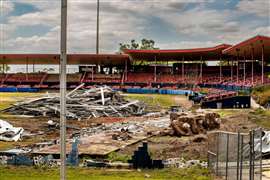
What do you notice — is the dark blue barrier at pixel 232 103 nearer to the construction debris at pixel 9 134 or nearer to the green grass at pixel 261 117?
the green grass at pixel 261 117

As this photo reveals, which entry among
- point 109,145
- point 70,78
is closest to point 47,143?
point 109,145

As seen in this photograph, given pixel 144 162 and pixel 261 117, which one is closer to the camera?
pixel 144 162

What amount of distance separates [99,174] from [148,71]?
7972cm

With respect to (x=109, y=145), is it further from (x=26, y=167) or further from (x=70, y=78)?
(x=70, y=78)

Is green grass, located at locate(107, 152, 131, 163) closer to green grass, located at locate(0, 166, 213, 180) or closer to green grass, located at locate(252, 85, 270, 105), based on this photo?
green grass, located at locate(0, 166, 213, 180)

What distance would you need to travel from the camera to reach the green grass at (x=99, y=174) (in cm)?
1727

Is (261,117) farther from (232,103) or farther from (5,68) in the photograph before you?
(5,68)

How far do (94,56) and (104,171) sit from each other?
6642cm

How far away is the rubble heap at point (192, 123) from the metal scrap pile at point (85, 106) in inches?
542

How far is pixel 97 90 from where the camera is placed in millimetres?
48469

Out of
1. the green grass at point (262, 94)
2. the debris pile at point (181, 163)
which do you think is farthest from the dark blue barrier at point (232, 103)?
the debris pile at point (181, 163)

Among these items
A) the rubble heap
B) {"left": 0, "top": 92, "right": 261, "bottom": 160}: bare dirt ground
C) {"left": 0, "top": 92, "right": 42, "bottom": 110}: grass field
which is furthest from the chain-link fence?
{"left": 0, "top": 92, "right": 42, "bottom": 110}: grass field

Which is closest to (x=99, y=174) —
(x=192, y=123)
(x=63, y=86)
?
(x=63, y=86)

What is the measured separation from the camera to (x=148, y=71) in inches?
3834
